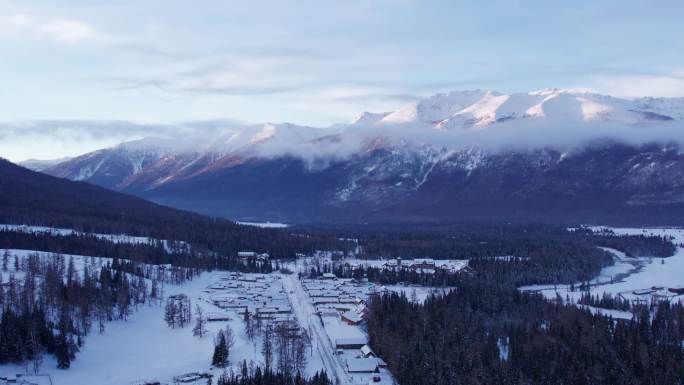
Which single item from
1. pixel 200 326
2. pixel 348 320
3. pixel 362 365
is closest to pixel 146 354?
pixel 200 326

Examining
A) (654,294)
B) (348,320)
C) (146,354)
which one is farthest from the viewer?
(654,294)

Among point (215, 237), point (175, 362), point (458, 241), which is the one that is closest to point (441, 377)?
point (175, 362)

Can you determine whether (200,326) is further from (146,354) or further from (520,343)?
(520,343)

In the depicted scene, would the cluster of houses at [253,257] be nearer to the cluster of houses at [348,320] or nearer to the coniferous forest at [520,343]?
the cluster of houses at [348,320]

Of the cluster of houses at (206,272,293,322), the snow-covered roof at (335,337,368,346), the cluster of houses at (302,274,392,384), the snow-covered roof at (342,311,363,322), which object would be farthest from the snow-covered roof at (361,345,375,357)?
the cluster of houses at (206,272,293,322)

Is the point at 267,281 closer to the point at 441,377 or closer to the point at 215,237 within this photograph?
the point at 215,237

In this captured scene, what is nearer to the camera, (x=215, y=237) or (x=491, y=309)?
(x=491, y=309)

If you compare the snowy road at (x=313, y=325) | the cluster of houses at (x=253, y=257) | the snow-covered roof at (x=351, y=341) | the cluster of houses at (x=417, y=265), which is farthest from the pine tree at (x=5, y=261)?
the cluster of houses at (x=417, y=265)
